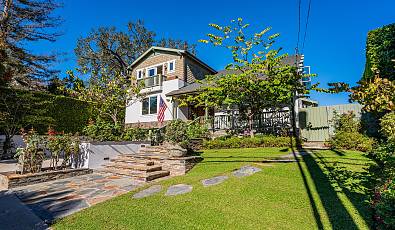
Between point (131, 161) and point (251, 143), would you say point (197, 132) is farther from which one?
point (131, 161)

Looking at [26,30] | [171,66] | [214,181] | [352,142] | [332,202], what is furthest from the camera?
[171,66]

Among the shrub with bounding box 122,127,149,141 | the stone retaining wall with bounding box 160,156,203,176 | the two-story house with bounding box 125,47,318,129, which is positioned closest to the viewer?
the stone retaining wall with bounding box 160,156,203,176

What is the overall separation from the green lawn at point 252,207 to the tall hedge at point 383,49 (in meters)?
6.00

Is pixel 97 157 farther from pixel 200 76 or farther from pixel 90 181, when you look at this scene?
pixel 200 76

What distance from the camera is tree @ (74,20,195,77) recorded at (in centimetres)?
3081

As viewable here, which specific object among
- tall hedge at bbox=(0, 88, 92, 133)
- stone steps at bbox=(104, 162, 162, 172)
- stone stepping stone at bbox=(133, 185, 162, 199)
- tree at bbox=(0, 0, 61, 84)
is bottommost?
stone stepping stone at bbox=(133, 185, 162, 199)

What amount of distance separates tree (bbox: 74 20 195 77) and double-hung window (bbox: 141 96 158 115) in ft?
32.4

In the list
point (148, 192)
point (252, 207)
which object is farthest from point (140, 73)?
point (252, 207)

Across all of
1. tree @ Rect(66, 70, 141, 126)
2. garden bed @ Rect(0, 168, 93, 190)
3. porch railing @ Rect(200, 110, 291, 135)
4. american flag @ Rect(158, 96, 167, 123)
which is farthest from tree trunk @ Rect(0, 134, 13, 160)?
porch railing @ Rect(200, 110, 291, 135)

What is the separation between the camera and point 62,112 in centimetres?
1755

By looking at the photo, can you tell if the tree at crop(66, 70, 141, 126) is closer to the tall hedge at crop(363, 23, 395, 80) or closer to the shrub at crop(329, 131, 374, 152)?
the shrub at crop(329, 131, 374, 152)

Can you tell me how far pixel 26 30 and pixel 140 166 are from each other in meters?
20.5

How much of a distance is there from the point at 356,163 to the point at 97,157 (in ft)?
28.9

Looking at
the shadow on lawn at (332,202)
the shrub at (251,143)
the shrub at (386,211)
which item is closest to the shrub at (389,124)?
the shrub at (251,143)
